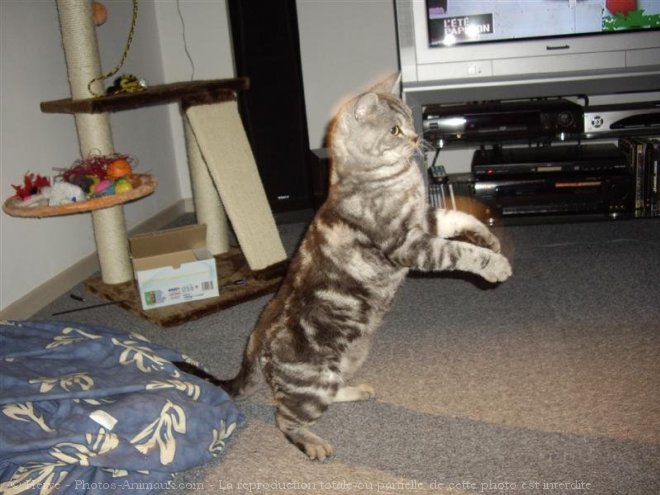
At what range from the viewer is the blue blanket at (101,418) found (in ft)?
4.57

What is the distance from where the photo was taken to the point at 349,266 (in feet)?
5.36

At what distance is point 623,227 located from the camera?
312cm

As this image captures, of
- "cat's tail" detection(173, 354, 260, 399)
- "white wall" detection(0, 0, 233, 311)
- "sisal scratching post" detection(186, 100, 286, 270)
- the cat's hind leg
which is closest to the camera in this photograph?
Answer: the cat's hind leg

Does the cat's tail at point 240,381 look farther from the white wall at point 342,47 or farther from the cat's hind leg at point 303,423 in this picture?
the white wall at point 342,47

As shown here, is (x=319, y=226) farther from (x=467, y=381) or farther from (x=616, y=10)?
(x=616, y=10)

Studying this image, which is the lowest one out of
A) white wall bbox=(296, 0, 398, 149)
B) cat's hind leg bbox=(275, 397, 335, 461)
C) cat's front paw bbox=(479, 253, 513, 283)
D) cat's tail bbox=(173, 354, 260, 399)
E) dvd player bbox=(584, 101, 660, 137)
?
cat's hind leg bbox=(275, 397, 335, 461)

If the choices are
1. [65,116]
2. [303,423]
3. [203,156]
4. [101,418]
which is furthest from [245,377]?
[65,116]

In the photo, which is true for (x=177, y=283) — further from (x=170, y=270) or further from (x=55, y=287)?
(x=55, y=287)

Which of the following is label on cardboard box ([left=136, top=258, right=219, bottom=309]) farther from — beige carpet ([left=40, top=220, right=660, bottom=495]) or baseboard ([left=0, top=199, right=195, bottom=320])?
baseboard ([left=0, top=199, right=195, bottom=320])

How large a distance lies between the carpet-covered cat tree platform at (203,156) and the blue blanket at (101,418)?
0.65 meters

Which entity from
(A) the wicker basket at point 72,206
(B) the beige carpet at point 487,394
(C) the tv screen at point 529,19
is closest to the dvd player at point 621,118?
(C) the tv screen at point 529,19

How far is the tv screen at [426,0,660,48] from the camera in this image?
109 inches

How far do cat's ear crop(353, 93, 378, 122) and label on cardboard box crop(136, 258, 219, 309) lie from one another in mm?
1024

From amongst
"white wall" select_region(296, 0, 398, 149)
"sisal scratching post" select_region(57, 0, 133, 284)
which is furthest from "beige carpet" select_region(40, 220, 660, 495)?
"white wall" select_region(296, 0, 398, 149)
